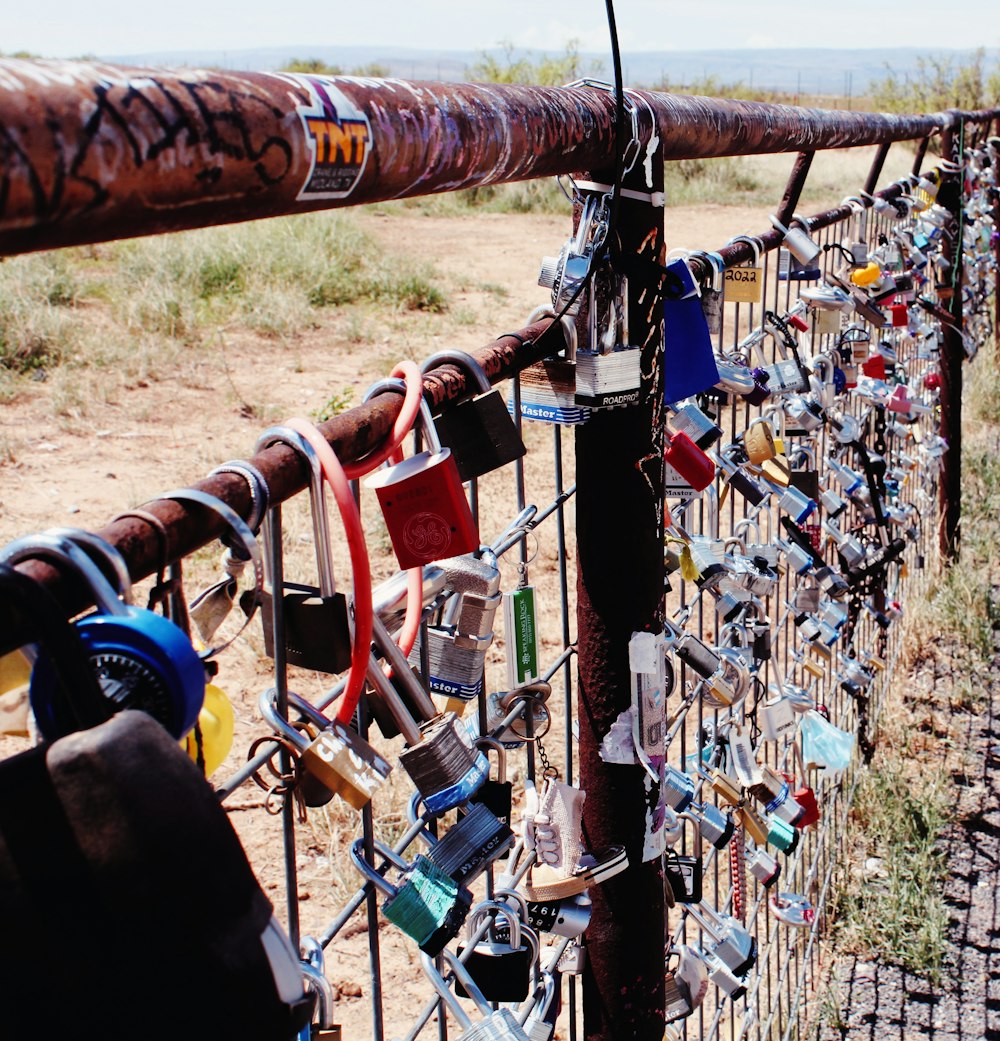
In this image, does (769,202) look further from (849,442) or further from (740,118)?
(740,118)

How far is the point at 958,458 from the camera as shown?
5.07m

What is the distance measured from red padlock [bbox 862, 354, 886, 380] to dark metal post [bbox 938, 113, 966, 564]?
3.96 ft

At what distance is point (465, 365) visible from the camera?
120 centimetres

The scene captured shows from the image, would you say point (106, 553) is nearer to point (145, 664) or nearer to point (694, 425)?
point (145, 664)

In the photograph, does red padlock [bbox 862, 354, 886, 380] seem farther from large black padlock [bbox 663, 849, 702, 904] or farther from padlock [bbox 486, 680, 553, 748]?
padlock [bbox 486, 680, 553, 748]

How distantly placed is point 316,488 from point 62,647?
390mm

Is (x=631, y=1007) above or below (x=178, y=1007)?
below

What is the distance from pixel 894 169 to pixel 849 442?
79.2 ft

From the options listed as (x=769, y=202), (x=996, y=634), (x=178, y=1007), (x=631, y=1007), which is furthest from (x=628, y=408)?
(x=769, y=202)

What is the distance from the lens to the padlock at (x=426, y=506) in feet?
3.43

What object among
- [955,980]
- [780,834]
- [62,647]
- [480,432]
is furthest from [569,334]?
A: [955,980]

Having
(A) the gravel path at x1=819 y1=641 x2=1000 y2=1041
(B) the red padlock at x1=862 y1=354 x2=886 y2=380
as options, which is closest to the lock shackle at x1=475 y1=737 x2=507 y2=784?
(A) the gravel path at x1=819 y1=641 x2=1000 y2=1041

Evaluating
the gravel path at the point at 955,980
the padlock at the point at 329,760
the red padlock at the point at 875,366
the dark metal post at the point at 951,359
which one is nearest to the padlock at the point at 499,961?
the padlock at the point at 329,760

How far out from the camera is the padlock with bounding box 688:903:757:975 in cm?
194
